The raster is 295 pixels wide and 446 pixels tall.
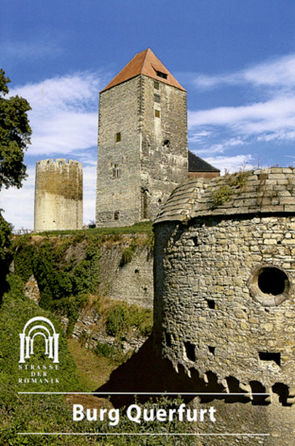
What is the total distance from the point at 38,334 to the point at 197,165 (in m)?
24.2

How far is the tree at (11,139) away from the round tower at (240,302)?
948 cm

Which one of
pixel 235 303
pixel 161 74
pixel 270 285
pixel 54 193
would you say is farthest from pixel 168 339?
pixel 54 193

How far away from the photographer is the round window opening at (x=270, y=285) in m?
6.77

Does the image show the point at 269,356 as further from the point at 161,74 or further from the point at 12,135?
the point at 161,74

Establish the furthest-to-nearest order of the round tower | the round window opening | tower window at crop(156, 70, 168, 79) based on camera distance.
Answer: tower window at crop(156, 70, 168, 79) → the round window opening → the round tower

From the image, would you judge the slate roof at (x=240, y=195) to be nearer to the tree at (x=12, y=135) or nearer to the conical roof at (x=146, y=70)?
the tree at (x=12, y=135)

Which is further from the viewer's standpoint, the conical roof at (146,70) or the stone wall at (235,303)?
the conical roof at (146,70)

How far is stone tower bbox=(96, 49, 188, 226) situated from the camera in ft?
101

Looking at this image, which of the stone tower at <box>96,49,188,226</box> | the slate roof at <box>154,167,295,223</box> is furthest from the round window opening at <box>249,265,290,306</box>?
the stone tower at <box>96,49,188,226</box>

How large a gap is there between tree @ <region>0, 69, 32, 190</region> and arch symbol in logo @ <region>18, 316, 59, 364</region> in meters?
5.80

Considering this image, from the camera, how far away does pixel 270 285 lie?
287 inches

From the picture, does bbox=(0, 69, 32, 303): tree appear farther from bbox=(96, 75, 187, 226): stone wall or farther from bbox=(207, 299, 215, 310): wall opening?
bbox=(96, 75, 187, 226): stone wall

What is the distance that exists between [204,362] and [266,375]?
114 cm

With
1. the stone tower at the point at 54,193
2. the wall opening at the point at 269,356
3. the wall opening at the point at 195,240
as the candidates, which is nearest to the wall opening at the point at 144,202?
the stone tower at the point at 54,193
